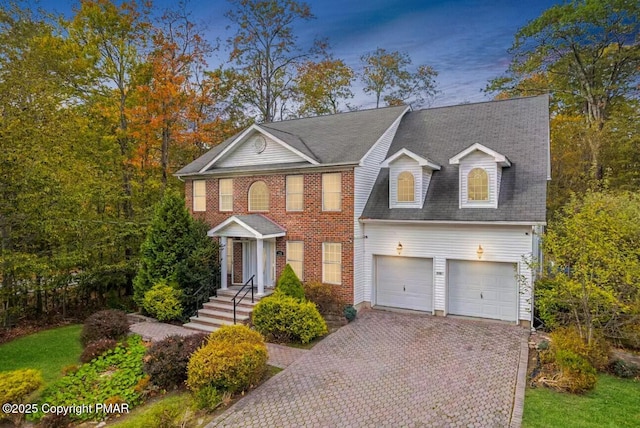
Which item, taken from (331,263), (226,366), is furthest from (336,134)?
(226,366)

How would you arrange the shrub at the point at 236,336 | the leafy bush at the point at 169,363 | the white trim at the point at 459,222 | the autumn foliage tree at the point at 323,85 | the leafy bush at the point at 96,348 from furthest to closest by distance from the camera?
the autumn foliage tree at the point at 323,85 < the white trim at the point at 459,222 < the leafy bush at the point at 96,348 < the shrub at the point at 236,336 < the leafy bush at the point at 169,363

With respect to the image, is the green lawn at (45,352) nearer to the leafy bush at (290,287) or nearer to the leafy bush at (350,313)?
the leafy bush at (290,287)

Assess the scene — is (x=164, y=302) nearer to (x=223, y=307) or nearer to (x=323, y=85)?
(x=223, y=307)

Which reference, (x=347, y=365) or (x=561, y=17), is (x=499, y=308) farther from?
(x=561, y=17)

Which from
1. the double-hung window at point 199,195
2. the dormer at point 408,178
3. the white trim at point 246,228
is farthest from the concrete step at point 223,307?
the dormer at point 408,178

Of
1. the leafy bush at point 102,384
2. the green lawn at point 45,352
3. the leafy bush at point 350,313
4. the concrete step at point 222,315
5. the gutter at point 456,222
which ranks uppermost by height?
the gutter at point 456,222

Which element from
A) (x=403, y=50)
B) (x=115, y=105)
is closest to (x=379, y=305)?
(x=115, y=105)

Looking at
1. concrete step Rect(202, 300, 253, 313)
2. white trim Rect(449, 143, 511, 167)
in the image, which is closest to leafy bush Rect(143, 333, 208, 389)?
concrete step Rect(202, 300, 253, 313)

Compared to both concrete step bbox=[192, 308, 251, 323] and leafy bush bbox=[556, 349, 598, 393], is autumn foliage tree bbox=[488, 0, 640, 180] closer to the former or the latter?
leafy bush bbox=[556, 349, 598, 393]
